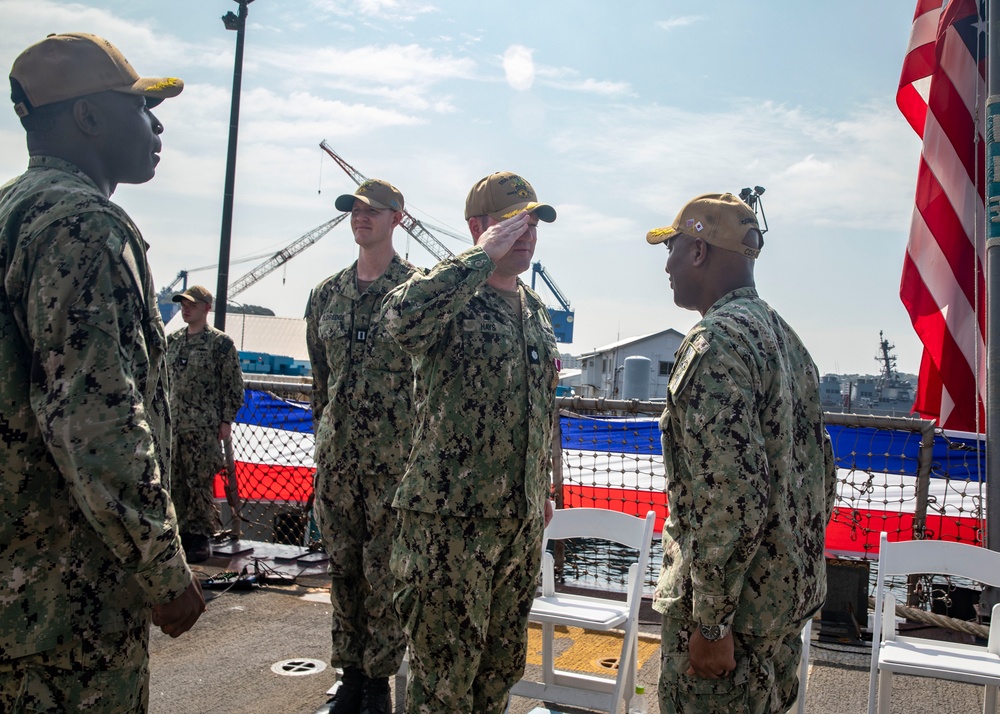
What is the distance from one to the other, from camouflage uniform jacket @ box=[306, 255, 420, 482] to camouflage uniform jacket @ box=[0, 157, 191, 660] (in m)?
1.72

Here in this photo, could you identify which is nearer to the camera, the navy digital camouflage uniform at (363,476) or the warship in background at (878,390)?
the navy digital camouflage uniform at (363,476)

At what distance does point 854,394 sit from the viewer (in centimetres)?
5744

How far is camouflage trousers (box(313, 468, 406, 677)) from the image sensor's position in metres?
3.39

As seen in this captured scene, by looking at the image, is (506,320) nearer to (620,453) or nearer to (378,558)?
(378,558)

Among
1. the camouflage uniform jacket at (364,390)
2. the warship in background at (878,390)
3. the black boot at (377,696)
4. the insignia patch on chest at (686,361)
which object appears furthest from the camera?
the warship in background at (878,390)

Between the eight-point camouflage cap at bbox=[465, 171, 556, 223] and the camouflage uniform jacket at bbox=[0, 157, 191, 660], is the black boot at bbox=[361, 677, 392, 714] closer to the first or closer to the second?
the camouflage uniform jacket at bbox=[0, 157, 191, 660]

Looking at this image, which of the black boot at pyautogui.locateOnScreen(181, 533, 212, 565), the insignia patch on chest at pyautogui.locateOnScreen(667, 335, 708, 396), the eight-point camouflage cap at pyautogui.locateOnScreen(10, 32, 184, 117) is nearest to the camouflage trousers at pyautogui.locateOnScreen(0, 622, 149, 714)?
the eight-point camouflage cap at pyautogui.locateOnScreen(10, 32, 184, 117)

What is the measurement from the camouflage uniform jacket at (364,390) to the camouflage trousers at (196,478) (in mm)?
2955

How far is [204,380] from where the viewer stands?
6.34 meters

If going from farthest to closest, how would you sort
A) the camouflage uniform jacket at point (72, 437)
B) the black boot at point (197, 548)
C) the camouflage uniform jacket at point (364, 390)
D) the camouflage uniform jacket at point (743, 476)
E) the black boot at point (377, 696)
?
the black boot at point (197, 548)
the camouflage uniform jacket at point (364, 390)
the black boot at point (377, 696)
the camouflage uniform jacket at point (743, 476)
the camouflage uniform jacket at point (72, 437)

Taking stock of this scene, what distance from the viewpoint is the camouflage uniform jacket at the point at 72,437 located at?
1.65 meters

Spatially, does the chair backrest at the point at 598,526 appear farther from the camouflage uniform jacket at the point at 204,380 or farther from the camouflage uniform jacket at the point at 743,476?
the camouflage uniform jacket at the point at 204,380

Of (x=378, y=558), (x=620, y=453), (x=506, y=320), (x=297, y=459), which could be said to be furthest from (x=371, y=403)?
(x=297, y=459)

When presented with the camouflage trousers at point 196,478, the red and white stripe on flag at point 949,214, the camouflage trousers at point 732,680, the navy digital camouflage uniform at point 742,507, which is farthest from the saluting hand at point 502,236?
the camouflage trousers at point 196,478
